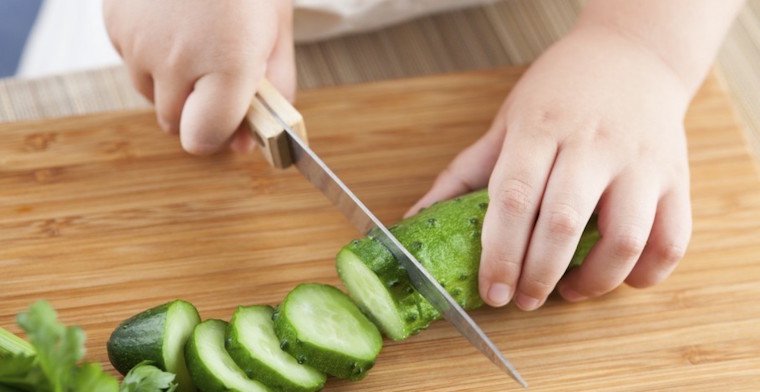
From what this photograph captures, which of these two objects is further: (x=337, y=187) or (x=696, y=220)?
(x=696, y=220)

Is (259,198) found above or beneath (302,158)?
beneath

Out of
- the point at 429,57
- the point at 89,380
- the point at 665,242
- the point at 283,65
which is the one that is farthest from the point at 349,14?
the point at 89,380

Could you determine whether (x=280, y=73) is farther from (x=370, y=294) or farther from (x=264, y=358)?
(x=264, y=358)

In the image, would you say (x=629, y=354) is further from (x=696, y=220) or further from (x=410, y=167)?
(x=410, y=167)

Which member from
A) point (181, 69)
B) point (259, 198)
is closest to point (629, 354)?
point (259, 198)

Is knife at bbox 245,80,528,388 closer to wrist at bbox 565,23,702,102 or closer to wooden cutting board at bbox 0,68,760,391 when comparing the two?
wooden cutting board at bbox 0,68,760,391
